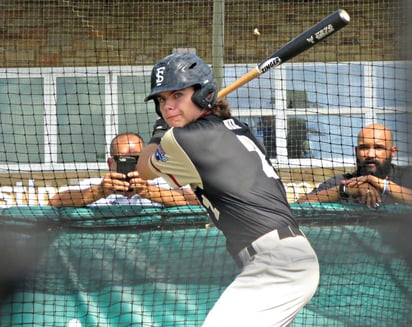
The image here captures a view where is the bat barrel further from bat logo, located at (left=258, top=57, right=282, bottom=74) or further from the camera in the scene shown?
the camera

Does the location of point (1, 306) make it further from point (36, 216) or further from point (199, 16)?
point (199, 16)

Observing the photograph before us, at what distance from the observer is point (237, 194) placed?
129 inches

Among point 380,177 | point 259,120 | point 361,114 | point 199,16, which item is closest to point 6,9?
point 199,16

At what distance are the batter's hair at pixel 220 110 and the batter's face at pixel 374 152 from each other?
1578 mm

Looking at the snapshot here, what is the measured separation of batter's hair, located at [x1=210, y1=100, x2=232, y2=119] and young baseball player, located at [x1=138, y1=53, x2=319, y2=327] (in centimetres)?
6

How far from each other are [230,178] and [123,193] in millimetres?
1877

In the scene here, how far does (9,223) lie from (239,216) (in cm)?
203

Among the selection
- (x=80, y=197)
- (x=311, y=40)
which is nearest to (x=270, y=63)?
(x=311, y=40)

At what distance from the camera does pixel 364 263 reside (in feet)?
15.7

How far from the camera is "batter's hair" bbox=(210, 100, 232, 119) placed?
11.7 feet

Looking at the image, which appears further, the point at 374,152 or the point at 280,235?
the point at 374,152

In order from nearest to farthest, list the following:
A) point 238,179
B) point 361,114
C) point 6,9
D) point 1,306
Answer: point 238,179 < point 1,306 < point 361,114 < point 6,9

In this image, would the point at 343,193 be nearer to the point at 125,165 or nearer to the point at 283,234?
the point at 125,165

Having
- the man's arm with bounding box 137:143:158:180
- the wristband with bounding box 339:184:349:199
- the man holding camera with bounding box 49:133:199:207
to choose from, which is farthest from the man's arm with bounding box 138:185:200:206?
the man's arm with bounding box 137:143:158:180
